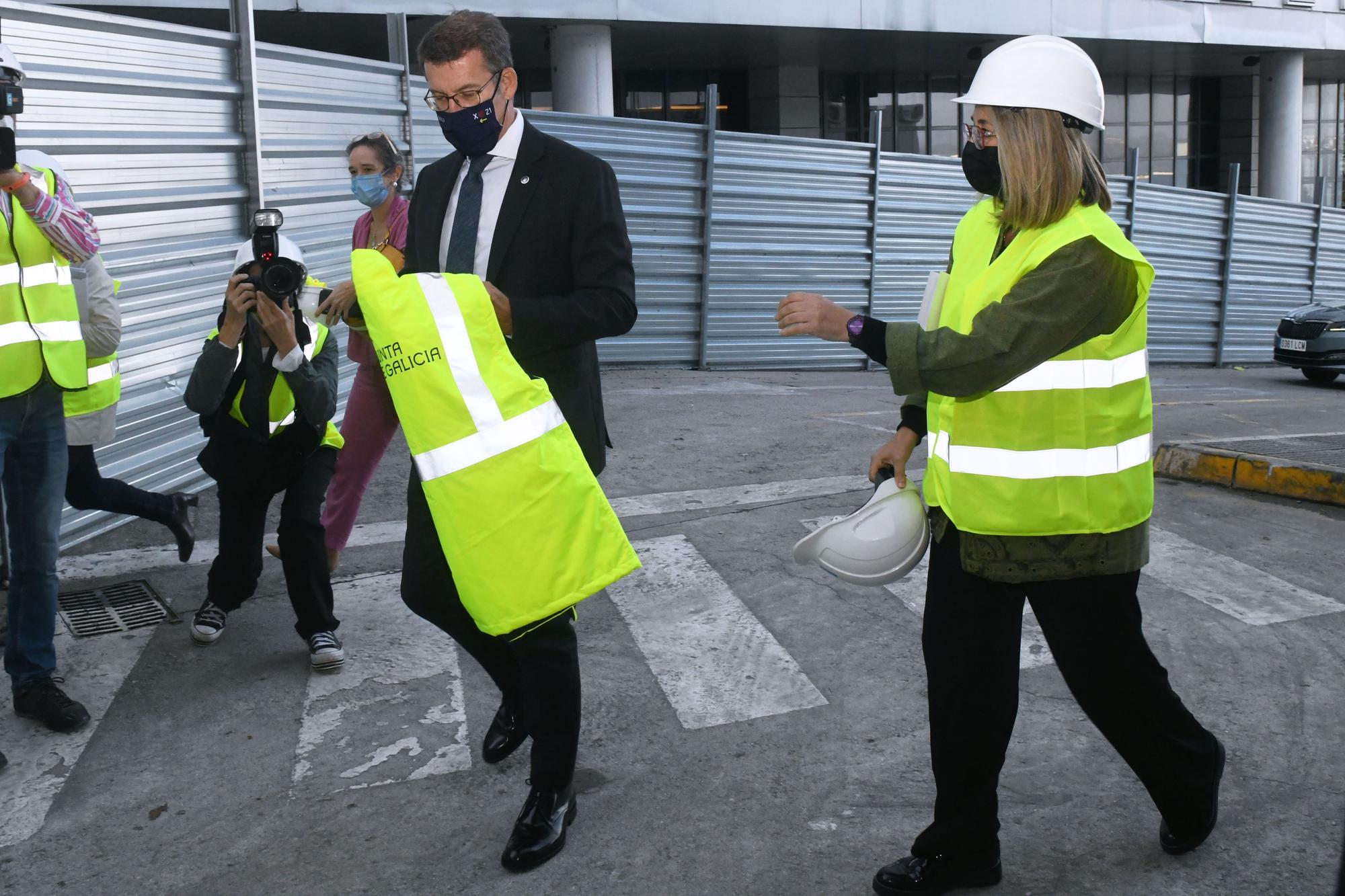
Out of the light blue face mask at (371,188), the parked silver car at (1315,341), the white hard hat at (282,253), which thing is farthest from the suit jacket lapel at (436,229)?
the parked silver car at (1315,341)

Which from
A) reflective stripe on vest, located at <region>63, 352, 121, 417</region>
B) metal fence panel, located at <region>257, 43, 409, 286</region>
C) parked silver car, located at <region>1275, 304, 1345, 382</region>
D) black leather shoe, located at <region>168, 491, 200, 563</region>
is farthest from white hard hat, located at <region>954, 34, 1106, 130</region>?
parked silver car, located at <region>1275, 304, 1345, 382</region>

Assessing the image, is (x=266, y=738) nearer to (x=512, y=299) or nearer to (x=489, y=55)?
(x=512, y=299)

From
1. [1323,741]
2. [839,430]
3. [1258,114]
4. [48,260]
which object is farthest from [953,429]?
[1258,114]

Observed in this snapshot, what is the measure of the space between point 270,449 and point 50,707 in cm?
116

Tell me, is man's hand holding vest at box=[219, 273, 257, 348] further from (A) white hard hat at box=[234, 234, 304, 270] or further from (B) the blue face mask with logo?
(B) the blue face mask with logo

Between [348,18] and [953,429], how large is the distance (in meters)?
16.1

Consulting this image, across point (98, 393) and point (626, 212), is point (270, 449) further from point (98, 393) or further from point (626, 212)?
point (626, 212)

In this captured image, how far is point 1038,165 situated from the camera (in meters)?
2.85

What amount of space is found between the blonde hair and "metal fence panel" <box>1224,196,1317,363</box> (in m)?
20.2

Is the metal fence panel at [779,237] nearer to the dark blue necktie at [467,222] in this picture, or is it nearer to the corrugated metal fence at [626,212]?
the corrugated metal fence at [626,212]

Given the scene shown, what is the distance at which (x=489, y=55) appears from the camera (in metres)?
3.53

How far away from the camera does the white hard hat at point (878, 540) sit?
3262mm

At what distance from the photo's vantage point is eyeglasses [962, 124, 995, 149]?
2.96 metres

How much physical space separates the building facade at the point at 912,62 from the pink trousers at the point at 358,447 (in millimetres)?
10876
